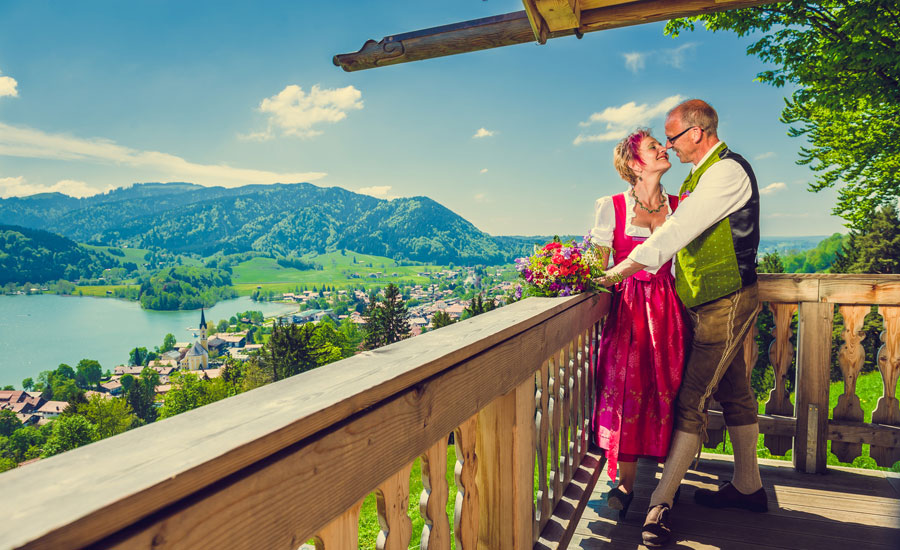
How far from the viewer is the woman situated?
2.04 meters

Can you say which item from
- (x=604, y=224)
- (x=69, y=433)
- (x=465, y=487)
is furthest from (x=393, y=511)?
(x=69, y=433)

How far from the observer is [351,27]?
130500 millimetres

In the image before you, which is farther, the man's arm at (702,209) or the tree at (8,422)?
the tree at (8,422)

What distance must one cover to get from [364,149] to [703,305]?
14665 centimetres

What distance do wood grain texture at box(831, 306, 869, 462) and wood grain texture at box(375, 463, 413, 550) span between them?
8.65 ft

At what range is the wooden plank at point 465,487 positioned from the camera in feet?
3.66

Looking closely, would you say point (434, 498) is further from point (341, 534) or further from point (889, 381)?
point (889, 381)

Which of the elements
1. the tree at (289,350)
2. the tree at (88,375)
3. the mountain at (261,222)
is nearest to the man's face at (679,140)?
the tree at (289,350)

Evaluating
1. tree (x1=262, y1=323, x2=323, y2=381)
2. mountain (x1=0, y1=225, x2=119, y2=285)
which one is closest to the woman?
tree (x1=262, y1=323, x2=323, y2=381)

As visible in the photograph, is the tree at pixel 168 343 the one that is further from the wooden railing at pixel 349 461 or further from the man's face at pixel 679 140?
the wooden railing at pixel 349 461

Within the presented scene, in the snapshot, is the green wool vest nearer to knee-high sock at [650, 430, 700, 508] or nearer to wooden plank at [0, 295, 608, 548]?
knee-high sock at [650, 430, 700, 508]

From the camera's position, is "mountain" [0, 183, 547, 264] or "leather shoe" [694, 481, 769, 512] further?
"mountain" [0, 183, 547, 264]

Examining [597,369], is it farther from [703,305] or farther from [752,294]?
[752,294]

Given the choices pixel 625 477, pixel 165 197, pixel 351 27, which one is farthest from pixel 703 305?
pixel 165 197
